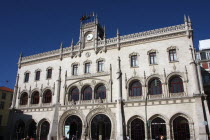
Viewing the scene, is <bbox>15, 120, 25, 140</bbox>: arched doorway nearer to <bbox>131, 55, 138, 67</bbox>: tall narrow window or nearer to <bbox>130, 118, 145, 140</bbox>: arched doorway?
<bbox>130, 118, 145, 140</bbox>: arched doorway

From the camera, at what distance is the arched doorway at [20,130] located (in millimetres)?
37250

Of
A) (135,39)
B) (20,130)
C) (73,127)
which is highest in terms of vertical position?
(135,39)

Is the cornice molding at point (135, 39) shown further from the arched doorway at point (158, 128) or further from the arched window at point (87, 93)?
the arched doorway at point (158, 128)

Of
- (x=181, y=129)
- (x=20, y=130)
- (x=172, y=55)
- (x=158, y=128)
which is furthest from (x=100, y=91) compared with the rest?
(x=20, y=130)

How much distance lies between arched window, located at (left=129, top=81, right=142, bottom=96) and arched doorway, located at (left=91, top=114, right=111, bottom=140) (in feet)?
18.0

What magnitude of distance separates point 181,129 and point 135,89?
841 cm

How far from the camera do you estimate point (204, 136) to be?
2442cm

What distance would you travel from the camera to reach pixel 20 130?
124 ft

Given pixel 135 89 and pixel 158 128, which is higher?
pixel 135 89

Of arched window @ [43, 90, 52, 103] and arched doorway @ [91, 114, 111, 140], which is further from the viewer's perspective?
arched window @ [43, 90, 52, 103]

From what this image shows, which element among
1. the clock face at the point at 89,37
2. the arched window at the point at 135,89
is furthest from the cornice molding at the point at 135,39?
the arched window at the point at 135,89

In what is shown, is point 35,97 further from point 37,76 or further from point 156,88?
point 156,88

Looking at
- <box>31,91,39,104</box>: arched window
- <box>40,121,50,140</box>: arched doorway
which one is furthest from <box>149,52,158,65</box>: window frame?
<box>31,91,39,104</box>: arched window

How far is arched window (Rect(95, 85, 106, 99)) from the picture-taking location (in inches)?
1297
